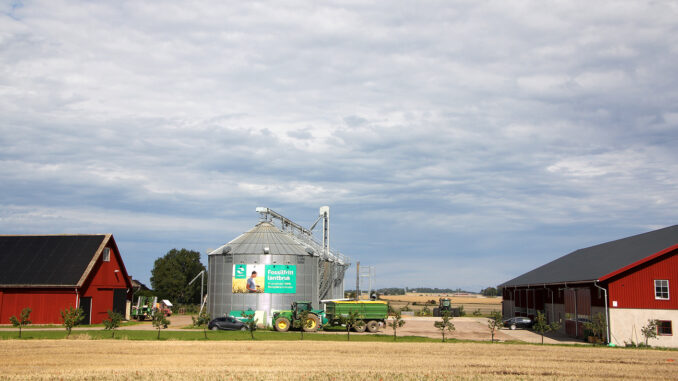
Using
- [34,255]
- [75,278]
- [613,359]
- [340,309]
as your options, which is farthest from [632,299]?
[34,255]

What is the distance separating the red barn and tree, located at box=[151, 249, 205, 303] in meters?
45.5

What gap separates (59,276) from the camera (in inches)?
2142

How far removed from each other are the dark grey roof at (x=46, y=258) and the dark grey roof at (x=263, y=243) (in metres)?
12.6

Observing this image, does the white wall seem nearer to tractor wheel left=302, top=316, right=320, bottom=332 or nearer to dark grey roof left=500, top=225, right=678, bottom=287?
dark grey roof left=500, top=225, right=678, bottom=287

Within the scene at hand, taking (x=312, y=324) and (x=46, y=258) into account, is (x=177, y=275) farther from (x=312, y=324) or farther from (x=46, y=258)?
(x=312, y=324)

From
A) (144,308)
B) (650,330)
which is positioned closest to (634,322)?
(650,330)

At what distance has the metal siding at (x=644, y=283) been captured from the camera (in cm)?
4409

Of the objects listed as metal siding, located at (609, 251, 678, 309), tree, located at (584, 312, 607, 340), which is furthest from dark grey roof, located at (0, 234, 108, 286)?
metal siding, located at (609, 251, 678, 309)

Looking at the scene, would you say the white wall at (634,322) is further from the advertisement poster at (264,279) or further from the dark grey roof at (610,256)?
the advertisement poster at (264,279)

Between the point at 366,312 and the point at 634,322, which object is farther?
the point at 366,312

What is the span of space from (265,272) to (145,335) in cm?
1503

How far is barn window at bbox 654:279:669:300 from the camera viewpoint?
4403 centimetres

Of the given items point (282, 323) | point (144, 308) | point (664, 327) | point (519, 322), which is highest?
point (664, 327)

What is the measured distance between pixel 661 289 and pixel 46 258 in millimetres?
54298
